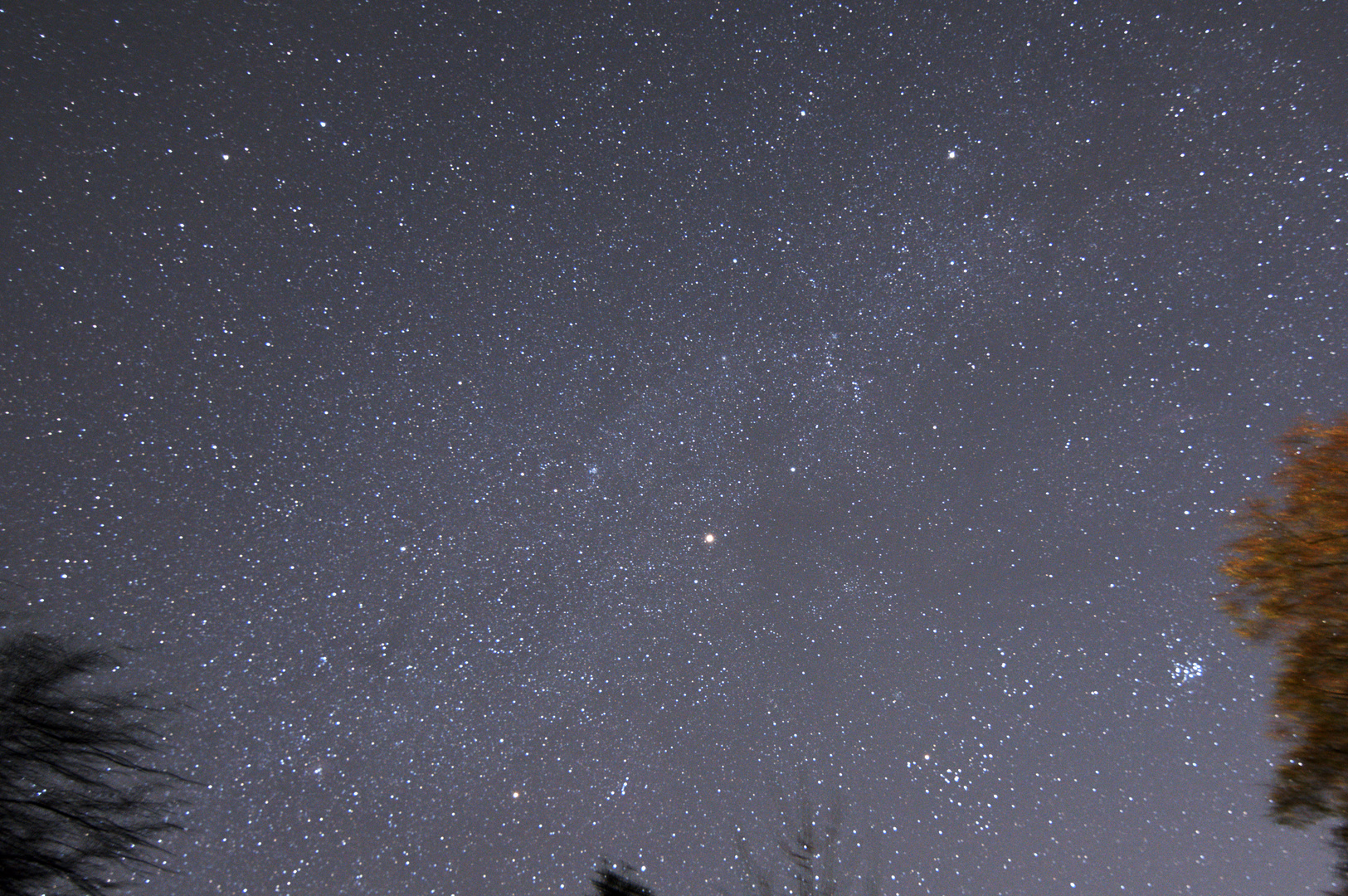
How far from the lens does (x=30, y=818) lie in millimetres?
5219

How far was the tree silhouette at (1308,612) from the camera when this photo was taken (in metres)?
5.29

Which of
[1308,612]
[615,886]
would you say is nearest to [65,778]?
[615,886]

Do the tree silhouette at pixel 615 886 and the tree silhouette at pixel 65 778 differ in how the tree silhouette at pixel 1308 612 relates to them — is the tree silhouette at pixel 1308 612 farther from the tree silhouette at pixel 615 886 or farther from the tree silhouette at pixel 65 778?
the tree silhouette at pixel 65 778

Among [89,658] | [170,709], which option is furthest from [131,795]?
[89,658]

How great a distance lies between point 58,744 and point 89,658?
0.76 meters

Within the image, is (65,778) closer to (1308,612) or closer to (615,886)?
(615,886)

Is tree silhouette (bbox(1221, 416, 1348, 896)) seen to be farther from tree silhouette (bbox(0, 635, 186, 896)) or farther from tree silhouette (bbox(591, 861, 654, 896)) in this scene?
tree silhouette (bbox(0, 635, 186, 896))

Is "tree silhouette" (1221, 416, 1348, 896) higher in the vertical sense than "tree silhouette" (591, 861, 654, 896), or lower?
higher

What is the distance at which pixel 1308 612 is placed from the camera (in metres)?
5.53

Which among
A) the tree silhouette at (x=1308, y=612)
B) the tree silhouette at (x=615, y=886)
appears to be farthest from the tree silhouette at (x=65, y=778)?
the tree silhouette at (x=1308, y=612)

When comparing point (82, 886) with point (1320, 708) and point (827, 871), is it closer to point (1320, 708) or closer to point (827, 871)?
point (1320, 708)

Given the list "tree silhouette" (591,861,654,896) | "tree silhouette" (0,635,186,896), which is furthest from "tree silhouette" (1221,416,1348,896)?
"tree silhouette" (0,635,186,896)

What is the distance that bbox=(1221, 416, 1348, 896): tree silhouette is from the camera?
5289 mm

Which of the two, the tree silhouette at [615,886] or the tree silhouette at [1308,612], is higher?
the tree silhouette at [1308,612]
